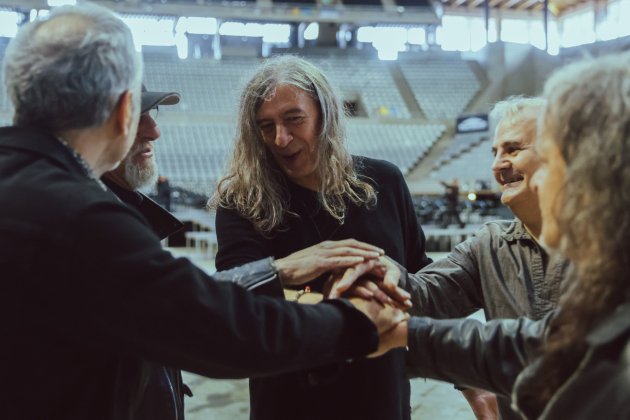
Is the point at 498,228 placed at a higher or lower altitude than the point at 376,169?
lower

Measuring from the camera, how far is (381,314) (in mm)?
1430

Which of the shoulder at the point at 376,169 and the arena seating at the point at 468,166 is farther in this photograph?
the arena seating at the point at 468,166

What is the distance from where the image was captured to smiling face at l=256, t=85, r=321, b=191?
1.78m

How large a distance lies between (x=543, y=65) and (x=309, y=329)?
26.7 meters

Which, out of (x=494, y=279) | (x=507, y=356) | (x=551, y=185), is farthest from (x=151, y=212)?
(x=551, y=185)

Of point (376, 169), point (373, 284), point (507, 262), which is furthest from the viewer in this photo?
point (376, 169)

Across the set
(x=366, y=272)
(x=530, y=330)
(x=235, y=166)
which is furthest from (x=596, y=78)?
(x=235, y=166)

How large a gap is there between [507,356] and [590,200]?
431mm

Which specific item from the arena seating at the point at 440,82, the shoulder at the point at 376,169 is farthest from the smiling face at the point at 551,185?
the arena seating at the point at 440,82

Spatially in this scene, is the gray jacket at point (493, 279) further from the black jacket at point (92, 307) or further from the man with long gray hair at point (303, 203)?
the black jacket at point (92, 307)

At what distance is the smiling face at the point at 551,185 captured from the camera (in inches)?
38.5

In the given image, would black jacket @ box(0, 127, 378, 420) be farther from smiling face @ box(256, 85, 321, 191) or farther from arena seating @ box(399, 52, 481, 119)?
arena seating @ box(399, 52, 481, 119)

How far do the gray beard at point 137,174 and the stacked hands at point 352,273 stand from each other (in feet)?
2.20

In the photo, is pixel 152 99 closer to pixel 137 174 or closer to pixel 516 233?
pixel 137 174
